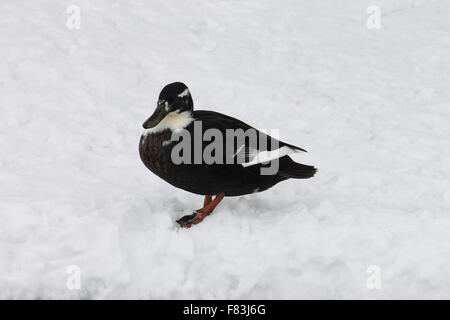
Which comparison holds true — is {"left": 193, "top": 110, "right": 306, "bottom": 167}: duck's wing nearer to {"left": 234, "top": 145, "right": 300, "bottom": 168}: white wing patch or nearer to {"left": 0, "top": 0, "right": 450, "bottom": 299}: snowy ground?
{"left": 234, "top": 145, "right": 300, "bottom": 168}: white wing patch

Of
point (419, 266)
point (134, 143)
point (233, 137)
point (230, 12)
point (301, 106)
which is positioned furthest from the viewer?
point (230, 12)

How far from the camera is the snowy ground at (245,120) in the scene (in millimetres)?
4248

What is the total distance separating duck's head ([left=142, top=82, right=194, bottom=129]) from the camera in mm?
4344

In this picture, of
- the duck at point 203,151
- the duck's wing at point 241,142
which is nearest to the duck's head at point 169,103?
the duck at point 203,151

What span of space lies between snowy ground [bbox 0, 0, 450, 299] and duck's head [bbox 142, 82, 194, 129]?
28.3 inches

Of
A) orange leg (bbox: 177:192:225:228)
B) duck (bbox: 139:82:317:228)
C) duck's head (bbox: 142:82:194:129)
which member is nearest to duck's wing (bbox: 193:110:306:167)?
duck (bbox: 139:82:317:228)

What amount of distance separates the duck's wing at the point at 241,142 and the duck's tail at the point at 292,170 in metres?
0.07

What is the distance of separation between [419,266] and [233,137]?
56.9 inches

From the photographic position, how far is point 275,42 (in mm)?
8078

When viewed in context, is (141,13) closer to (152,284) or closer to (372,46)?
(372,46)

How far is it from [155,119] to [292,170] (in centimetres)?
104

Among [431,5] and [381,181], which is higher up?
[431,5]

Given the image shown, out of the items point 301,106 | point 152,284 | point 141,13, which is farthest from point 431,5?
point 152,284

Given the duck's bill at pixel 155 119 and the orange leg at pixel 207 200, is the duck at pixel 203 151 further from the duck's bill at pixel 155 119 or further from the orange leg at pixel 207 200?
the orange leg at pixel 207 200
